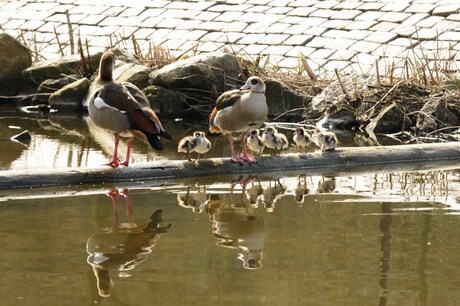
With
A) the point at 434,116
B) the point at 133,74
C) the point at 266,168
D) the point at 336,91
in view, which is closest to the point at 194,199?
the point at 266,168

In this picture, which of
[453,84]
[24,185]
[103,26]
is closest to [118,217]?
[24,185]

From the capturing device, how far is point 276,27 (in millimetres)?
19438

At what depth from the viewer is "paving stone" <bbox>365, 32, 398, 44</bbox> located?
18.0 metres

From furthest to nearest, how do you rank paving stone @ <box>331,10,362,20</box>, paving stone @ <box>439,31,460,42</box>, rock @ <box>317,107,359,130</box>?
paving stone @ <box>331,10,362,20</box>, paving stone @ <box>439,31,460,42</box>, rock @ <box>317,107,359,130</box>

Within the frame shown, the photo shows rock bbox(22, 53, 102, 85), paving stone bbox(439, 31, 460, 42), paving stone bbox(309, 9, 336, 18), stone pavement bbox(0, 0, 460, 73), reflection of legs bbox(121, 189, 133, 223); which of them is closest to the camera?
reflection of legs bbox(121, 189, 133, 223)

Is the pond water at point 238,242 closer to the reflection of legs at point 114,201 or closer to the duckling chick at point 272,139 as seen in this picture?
the reflection of legs at point 114,201

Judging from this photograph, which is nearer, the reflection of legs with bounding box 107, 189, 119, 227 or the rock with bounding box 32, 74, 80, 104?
the reflection of legs with bounding box 107, 189, 119, 227

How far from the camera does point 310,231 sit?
29.7 feet

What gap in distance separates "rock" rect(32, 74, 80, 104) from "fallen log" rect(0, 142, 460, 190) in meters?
7.48

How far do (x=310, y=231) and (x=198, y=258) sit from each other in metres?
1.24

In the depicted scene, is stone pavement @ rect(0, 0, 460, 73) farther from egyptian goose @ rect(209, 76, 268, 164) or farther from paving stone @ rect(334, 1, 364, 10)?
egyptian goose @ rect(209, 76, 268, 164)

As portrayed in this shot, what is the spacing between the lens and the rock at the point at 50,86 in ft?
60.9

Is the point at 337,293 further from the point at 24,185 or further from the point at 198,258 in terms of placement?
the point at 24,185

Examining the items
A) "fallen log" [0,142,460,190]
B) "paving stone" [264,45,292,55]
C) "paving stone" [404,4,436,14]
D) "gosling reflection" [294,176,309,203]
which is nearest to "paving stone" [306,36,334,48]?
"paving stone" [264,45,292,55]
